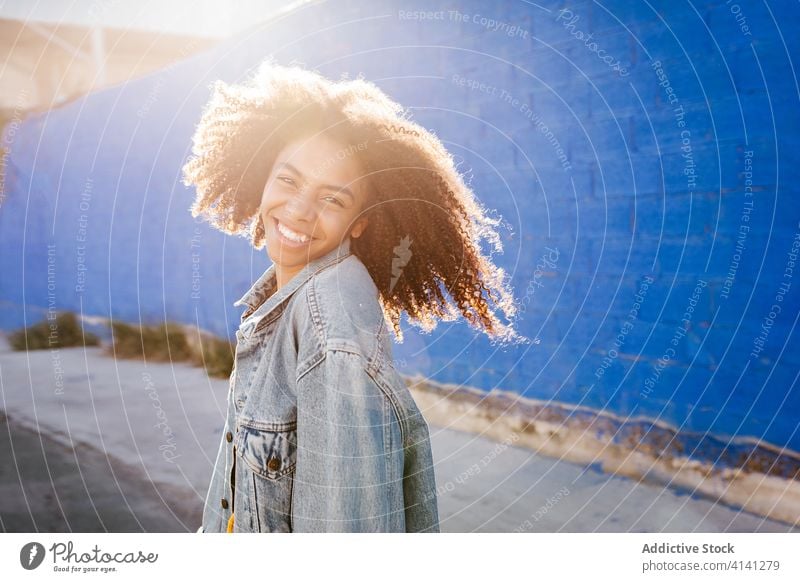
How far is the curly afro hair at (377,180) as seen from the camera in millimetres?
1314

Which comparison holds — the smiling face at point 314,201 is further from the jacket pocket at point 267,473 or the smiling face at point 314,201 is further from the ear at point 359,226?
the jacket pocket at point 267,473

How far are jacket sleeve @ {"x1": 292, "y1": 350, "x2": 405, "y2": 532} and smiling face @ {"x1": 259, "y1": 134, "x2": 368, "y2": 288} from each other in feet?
Answer: 0.94

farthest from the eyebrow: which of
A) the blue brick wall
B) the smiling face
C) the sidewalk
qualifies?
the sidewalk

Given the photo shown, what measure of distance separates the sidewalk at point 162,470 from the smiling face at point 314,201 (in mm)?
1097

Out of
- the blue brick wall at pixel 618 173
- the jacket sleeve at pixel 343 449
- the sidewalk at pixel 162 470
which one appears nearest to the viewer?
the jacket sleeve at pixel 343 449

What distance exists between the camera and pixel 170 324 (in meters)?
3.54

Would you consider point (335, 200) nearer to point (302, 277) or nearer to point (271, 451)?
point (302, 277)

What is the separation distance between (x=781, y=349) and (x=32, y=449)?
2556 millimetres

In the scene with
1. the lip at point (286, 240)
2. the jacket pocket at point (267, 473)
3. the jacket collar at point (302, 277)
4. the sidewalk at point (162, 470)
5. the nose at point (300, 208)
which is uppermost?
the nose at point (300, 208)

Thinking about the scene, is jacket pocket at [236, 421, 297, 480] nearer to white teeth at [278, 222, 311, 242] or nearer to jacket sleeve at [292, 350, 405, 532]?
jacket sleeve at [292, 350, 405, 532]

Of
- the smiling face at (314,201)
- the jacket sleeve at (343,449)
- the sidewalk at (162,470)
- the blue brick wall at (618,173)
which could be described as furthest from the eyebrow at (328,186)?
the sidewalk at (162,470)

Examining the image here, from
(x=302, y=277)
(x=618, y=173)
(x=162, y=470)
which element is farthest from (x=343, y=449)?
(x=162, y=470)

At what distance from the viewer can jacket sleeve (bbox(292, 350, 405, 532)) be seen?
1.04 meters
